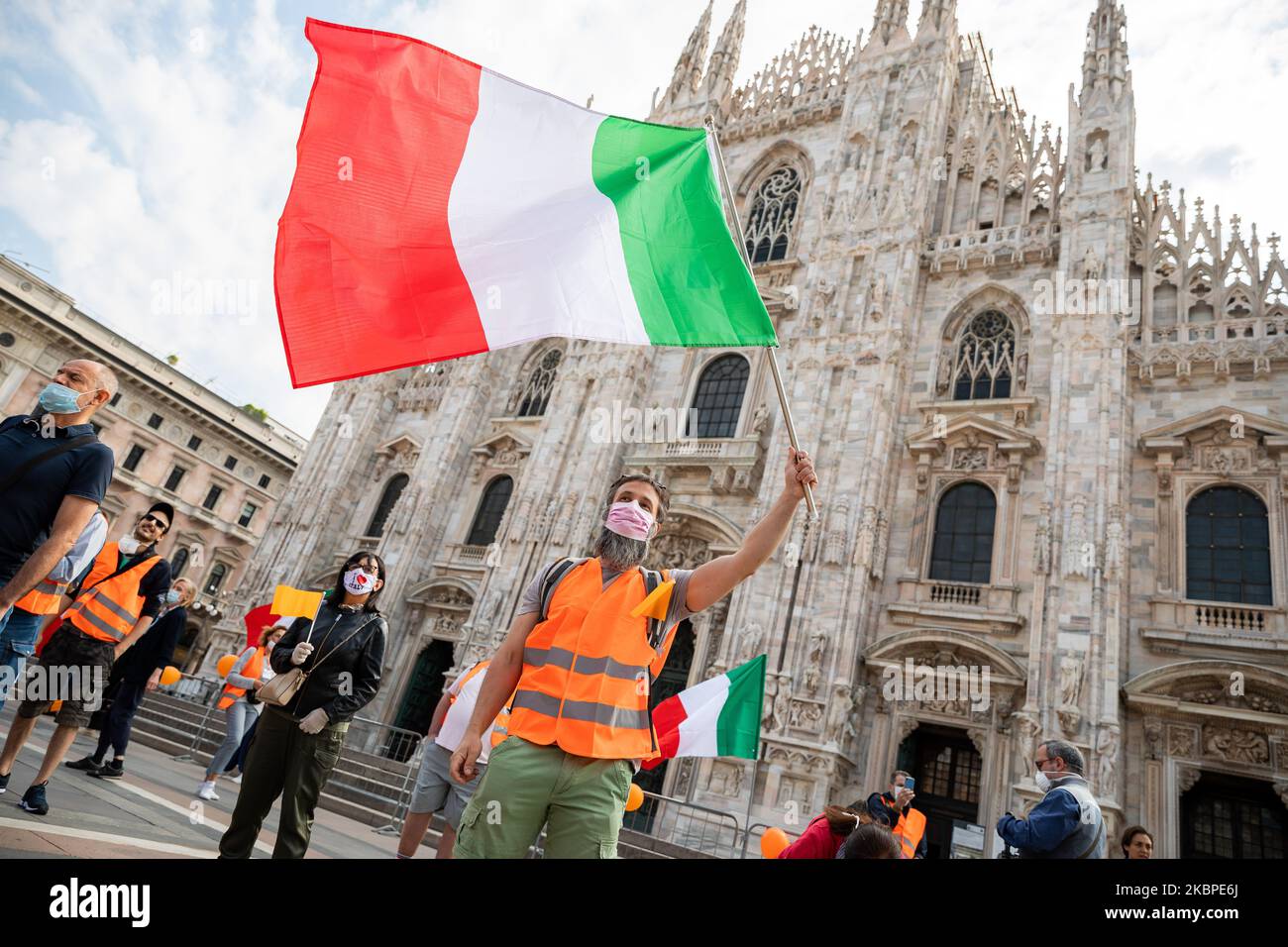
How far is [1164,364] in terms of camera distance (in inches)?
592

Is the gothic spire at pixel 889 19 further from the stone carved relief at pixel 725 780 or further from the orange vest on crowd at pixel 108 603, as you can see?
the orange vest on crowd at pixel 108 603

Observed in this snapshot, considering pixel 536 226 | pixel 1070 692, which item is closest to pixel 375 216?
pixel 536 226

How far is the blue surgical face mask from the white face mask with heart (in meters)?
1.65

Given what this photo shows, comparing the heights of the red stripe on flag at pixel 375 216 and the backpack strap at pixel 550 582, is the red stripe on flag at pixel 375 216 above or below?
above

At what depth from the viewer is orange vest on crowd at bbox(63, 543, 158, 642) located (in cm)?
563

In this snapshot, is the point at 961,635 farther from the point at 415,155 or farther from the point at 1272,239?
the point at 415,155

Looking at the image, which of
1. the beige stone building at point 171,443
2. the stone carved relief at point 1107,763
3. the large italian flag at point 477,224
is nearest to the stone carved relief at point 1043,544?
the stone carved relief at point 1107,763

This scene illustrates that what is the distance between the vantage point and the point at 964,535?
603 inches

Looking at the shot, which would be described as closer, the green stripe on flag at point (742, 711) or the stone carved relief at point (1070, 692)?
the green stripe on flag at point (742, 711)

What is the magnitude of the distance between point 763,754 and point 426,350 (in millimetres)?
11400

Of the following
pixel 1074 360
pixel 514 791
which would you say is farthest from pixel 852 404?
pixel 514 791

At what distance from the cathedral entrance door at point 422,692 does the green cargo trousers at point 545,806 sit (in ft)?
59.5

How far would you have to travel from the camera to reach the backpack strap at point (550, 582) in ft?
10.6

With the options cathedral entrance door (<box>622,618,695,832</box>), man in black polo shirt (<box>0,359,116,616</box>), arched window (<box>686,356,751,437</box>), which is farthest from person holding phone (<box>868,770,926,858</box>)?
arched window (<box>686,356,751,437</box>)
